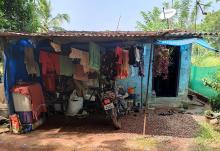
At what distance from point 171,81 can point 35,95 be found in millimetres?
5936

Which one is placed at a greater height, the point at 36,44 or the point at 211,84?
the point at 36,44

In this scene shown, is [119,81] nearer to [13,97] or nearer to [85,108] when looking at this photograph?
[85,108]

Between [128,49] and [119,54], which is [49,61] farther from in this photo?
[128,49]

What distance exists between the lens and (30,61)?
9312mm

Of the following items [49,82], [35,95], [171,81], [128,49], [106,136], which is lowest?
[106,136]

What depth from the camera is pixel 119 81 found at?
11273 millimetres

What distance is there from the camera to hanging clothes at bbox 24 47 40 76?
923 cm

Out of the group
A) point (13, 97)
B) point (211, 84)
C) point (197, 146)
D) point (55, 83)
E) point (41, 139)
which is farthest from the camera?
point (211, 84)

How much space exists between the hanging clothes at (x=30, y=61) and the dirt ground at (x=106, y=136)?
1504 mm

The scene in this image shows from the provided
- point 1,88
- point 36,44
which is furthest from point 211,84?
point 1,88

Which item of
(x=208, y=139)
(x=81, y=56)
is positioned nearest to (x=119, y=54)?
(x=81, y=56)

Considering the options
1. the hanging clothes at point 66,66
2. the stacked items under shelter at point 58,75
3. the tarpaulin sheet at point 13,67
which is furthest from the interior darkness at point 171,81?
the tarpaulin sheet at point 13,67

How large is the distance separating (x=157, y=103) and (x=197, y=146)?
475 centimetres

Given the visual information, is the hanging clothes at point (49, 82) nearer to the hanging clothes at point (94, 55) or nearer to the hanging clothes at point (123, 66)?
the hanging clothes at point (94, 55)
